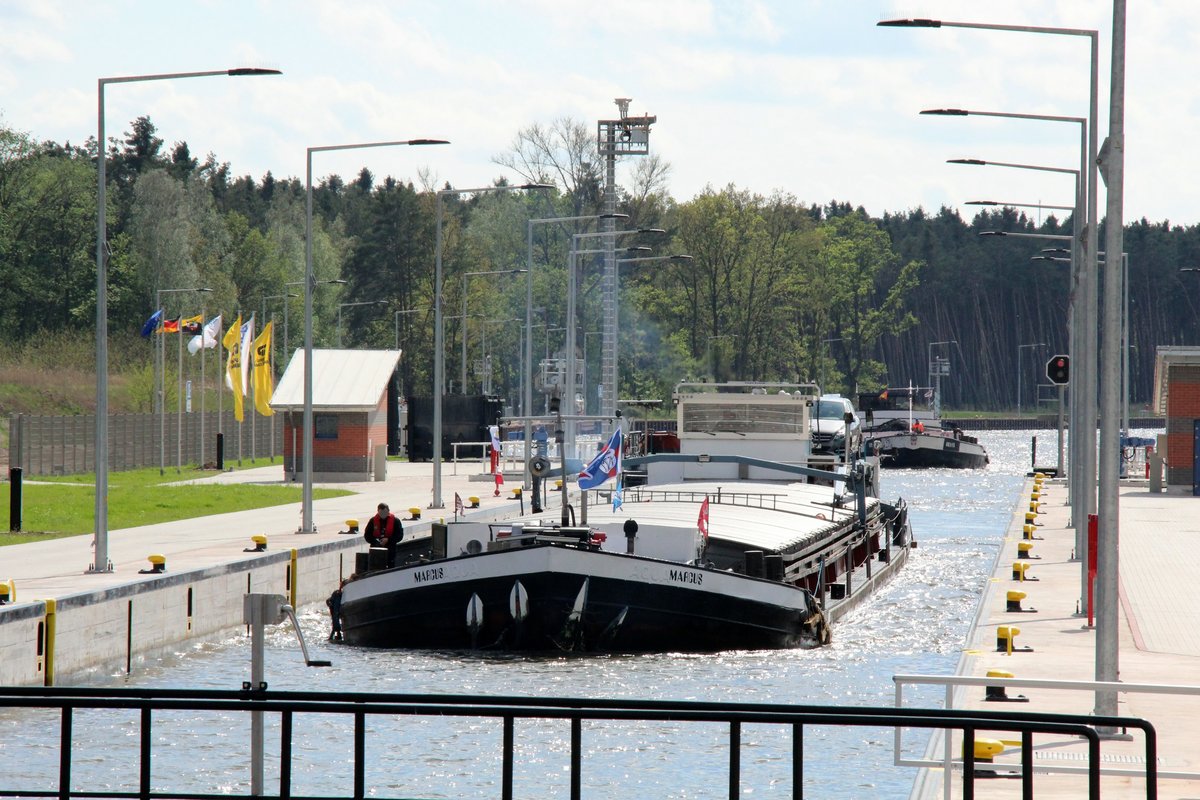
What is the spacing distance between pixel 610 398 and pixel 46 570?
139ft

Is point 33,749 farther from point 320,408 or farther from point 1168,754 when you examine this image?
point 320,408

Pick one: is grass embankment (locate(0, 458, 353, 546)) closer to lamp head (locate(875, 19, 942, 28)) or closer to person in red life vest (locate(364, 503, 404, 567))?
person in red life vest (locate(364, 503, 404, 567))

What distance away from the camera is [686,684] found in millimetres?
19422

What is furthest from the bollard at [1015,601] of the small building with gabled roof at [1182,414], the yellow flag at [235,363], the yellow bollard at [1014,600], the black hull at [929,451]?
the black hull at [929,451]

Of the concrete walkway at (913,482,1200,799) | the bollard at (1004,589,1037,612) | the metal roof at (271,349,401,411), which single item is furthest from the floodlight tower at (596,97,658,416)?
the bollard at (1004,589,1037,612)

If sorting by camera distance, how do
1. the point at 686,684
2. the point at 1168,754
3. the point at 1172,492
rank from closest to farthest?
the point at 1168,754, the point at 686,684, the point at 1172,492

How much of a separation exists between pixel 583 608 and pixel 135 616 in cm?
565

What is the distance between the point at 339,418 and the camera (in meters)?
51.9

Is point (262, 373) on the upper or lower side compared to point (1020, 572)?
upper

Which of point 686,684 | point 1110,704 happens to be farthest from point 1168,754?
point 686,684

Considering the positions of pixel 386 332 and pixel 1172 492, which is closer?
pixel 1172 492

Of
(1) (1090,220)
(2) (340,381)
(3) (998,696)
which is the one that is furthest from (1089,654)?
(2) (340,381)

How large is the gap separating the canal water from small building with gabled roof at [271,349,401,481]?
24374mm

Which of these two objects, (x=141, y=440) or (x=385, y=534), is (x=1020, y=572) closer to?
(x=385, y=534)
